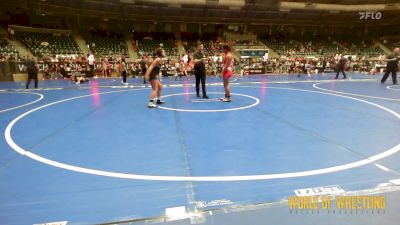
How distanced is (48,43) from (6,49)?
15.7 ft

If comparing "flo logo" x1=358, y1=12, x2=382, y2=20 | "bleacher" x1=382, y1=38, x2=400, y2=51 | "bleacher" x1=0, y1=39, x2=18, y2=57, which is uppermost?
"flo logo" x1=358, y1=12, x2=382, y2=20

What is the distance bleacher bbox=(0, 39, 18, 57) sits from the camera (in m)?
23.4

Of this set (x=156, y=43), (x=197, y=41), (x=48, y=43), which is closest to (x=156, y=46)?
(x=156, y=43)

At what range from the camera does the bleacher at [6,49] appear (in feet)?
76.6

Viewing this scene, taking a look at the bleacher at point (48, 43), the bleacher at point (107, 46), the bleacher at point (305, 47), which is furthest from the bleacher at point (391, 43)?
the bleacher at point (48, 43)

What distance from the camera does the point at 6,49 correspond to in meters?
23.9

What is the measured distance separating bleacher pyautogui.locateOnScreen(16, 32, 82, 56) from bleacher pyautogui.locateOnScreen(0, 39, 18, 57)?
158 cm

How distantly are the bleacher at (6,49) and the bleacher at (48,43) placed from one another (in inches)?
62.1

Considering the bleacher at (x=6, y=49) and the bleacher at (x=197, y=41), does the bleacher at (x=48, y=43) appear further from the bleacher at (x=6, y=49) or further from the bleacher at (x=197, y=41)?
the bleacher at (x=197, y=41)

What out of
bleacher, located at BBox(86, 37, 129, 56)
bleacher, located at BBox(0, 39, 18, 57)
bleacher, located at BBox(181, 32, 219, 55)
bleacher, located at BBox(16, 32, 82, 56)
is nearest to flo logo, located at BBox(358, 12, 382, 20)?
bleacher, located at BBox(181, 32, 219, 55)

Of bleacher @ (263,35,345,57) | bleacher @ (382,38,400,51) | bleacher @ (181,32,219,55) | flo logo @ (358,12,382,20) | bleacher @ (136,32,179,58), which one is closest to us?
bleacher @ (136,32,179,58)

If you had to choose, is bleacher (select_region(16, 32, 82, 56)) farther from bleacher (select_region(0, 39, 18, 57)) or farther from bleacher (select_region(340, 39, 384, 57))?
bleacher (select_region(340, 39, 384, 57))

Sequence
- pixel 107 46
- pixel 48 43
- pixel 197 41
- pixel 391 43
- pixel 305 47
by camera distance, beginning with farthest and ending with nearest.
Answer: pixel 391 43
pixel 305 47
pixel 197 41
pixel 107 46
pixel 48 43

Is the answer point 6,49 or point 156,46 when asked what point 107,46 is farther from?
point 6,49
